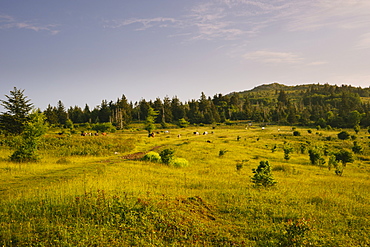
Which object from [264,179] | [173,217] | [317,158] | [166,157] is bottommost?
[317,158]

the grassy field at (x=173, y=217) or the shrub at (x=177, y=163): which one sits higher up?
the grassy field at (x=173, y=217)

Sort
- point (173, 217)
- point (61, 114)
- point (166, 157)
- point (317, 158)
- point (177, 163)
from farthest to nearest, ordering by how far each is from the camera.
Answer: point (61, 114)
point (317, 158)
point (166, 157)
point (177, 163)
point (173, 217)

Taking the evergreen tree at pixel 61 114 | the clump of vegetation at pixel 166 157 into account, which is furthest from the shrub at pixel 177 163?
the evergreen tree at pixel 61 114

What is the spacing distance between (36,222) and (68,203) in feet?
4.58

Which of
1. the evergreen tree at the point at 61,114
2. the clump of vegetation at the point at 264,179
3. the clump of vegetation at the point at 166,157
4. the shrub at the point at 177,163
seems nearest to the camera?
the clump of vegetation at the point at 264,179

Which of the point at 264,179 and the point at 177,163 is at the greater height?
the point at 264,179

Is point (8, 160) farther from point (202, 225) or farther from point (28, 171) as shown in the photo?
point (202, 225)

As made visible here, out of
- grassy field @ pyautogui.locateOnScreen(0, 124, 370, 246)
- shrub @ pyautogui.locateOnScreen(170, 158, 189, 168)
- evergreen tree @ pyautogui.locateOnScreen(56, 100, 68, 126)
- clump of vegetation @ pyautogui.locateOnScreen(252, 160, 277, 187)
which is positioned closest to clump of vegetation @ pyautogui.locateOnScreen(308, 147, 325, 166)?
grassy field @ pyautogui.locateOnScreen(0, 124, 370, 246)

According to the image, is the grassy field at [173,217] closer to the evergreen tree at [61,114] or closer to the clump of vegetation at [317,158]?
the clump of vegetation at [317,158]

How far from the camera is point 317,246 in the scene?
6.24 metres

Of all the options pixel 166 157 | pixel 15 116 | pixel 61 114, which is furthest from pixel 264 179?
pixel 61 114

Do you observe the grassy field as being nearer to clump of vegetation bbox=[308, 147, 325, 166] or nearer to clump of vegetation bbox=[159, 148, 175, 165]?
clump of vegetation bbox=[159, 148, 175, 165]

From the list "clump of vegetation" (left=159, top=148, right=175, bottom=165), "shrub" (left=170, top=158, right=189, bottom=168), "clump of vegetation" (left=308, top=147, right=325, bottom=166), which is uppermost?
"clump of vegetation" (left=159, top=148, right=175, bottom=165)

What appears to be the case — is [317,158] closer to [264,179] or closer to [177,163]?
[177,163]
